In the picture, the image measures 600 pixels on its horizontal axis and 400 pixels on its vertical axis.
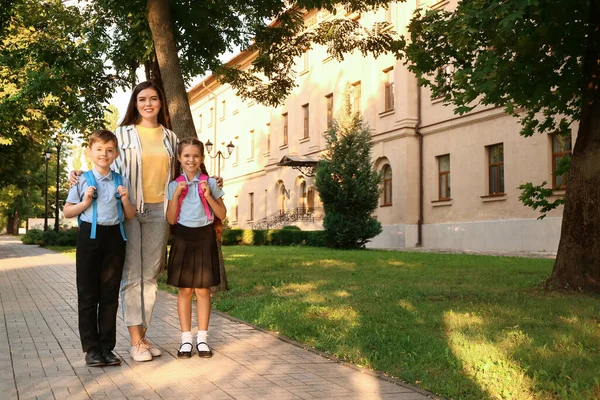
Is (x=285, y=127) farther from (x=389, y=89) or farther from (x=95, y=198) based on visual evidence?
(x=95, y=198)

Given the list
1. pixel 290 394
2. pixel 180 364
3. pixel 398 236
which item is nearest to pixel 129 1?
pixel 180 364

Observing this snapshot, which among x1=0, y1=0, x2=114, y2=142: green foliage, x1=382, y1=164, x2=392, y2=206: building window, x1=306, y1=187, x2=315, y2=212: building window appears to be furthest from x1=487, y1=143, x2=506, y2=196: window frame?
x1=0, y1=0, x2=114, y2=142: green foliage

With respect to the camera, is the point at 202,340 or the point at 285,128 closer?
the point at 202,340

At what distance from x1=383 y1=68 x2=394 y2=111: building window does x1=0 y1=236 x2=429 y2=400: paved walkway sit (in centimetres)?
2603

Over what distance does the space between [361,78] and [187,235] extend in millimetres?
30391

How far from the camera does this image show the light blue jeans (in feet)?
18.5

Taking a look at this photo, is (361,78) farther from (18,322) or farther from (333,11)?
(18,322)

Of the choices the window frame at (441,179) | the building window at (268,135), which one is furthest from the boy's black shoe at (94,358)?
the building window at (268,135)

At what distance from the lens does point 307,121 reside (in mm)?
41344

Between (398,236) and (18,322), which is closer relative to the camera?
(18,322)

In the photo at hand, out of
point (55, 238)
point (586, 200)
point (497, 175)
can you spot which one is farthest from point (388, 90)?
point (586, 200)

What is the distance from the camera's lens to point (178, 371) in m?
5.23

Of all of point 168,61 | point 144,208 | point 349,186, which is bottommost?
point 144,208

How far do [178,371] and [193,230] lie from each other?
118 centimetres
